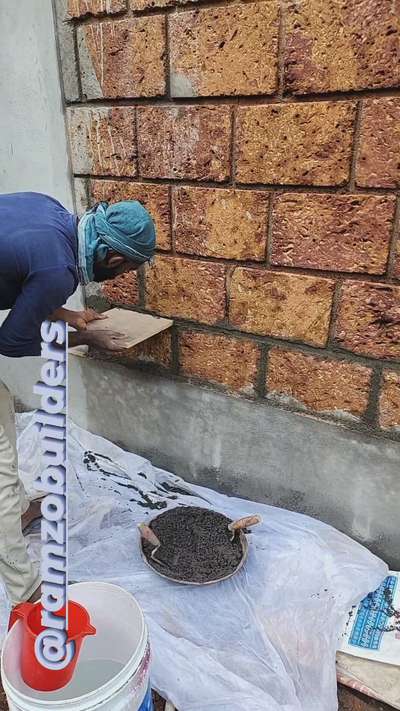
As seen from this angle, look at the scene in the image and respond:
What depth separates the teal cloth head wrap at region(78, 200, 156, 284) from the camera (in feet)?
5.88

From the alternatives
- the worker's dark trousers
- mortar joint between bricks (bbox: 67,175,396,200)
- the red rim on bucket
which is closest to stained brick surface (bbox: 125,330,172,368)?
mortar joint between bricks (bbox: 67,175,396,200)

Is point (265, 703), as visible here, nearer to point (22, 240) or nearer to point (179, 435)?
point (179, 435)

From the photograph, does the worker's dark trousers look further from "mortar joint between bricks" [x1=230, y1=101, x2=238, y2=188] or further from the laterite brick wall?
"mortar joint between bricks" [x1=230, y1=101, x2=238, y2=188]

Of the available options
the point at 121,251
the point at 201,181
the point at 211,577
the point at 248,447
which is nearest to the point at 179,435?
the point at 248,447

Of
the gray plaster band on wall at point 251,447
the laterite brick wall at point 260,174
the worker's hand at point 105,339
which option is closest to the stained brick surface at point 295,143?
the laterite brick wall at point 260,174

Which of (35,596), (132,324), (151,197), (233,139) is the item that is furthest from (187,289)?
(35,596)

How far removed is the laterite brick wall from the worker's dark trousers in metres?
0.82

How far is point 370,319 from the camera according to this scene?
72.2 inches

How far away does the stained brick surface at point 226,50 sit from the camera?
172 centimetres

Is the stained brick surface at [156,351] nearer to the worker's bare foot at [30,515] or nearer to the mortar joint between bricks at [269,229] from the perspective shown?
the mortar joint between bricks at [269,229]

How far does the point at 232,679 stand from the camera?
1.61 m

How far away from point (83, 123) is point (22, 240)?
0.90 metres

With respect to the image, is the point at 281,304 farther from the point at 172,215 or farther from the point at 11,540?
the point at 11,540

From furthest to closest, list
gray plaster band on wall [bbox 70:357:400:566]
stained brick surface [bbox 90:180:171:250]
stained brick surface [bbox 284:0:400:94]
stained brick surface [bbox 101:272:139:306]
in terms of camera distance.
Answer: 1. stained brick surface [bbox 101:272:139:306]
2. stained brick surface [bbox 90:180:171:250]
3. gray plaster band on wall [bbox 70:357:400:566]
4. stained brick surface [bbox 284:0:400:94]
